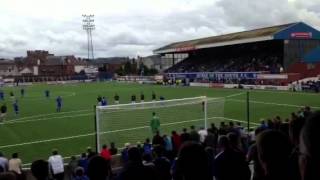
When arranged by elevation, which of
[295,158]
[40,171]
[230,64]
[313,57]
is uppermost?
[313,57]

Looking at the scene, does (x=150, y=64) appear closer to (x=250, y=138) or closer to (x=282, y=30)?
(x=282, y=30)

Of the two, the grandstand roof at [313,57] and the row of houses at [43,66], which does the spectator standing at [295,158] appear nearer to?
the grandstand roof at [313,57]

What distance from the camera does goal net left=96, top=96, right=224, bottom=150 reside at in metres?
22.5

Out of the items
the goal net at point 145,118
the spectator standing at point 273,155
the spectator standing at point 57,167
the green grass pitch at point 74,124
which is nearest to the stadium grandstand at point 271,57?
the green grass pitch at point 74,124

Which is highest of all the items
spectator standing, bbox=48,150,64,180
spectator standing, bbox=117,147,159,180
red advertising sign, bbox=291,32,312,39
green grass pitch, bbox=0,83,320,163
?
red advertising sign, bbox=291,32,312,39

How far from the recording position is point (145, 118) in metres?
30.2

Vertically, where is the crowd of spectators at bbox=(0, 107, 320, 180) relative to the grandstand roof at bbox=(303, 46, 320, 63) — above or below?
below

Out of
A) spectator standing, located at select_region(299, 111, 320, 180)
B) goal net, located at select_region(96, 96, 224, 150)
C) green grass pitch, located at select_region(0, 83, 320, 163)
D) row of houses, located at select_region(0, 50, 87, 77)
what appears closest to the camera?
spectator standing, located at select_region(299, 111, 320, 180)

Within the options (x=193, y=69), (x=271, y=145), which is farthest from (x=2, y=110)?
(x=193, y=69)

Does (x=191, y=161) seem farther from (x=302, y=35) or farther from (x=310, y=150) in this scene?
(x=302, y=35)

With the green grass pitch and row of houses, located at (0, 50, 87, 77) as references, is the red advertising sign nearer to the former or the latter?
the green grass pitch

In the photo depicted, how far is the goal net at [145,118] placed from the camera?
22.5 m

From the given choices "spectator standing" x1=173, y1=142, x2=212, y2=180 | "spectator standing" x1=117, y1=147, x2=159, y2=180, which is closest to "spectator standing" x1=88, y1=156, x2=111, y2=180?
"spectator standing" x1=117, y1=147, x2=159, y2=180

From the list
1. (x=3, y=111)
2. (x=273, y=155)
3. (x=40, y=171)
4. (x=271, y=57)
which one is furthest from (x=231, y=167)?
(x=271, y=57)
